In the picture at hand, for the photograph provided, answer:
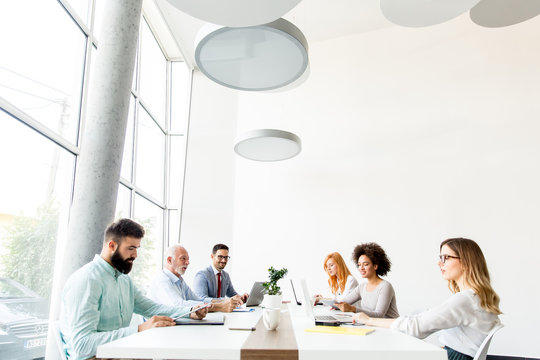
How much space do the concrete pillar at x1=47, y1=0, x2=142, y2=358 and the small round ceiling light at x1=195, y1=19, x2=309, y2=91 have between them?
1.38m

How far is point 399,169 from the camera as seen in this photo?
19.8ft

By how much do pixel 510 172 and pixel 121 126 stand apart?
5107 millimetres

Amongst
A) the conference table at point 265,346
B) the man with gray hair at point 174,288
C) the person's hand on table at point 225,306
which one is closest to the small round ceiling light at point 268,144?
the man with gray hair at point 174,288

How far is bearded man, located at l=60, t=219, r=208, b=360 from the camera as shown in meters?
1.98

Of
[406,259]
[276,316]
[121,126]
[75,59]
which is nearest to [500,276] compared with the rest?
[406,259]

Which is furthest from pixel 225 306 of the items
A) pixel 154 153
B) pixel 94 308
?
pixel 154 153

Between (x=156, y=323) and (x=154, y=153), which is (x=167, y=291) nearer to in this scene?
(x=156, y=323)

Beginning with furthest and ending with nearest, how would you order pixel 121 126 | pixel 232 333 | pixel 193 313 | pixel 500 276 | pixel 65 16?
pixel 500 276, pixel 65 16, pixel 121 126, pixel 193 313, pixel 232 333

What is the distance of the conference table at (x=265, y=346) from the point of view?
1.53 metres

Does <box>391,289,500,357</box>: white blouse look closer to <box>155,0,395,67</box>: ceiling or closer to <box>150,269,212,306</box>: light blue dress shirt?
<box>150,269,212,306</box>: light blue dress shirt

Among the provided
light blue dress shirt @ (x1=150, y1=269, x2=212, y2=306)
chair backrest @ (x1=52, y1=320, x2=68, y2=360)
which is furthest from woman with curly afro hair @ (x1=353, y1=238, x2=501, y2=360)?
chair backrest @ (x1=52, y1=320, x2=68, y2=360)

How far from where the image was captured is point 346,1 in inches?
235

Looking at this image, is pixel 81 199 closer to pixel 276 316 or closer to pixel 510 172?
pixel 276 316

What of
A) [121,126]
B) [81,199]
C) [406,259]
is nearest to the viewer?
[81,199]
